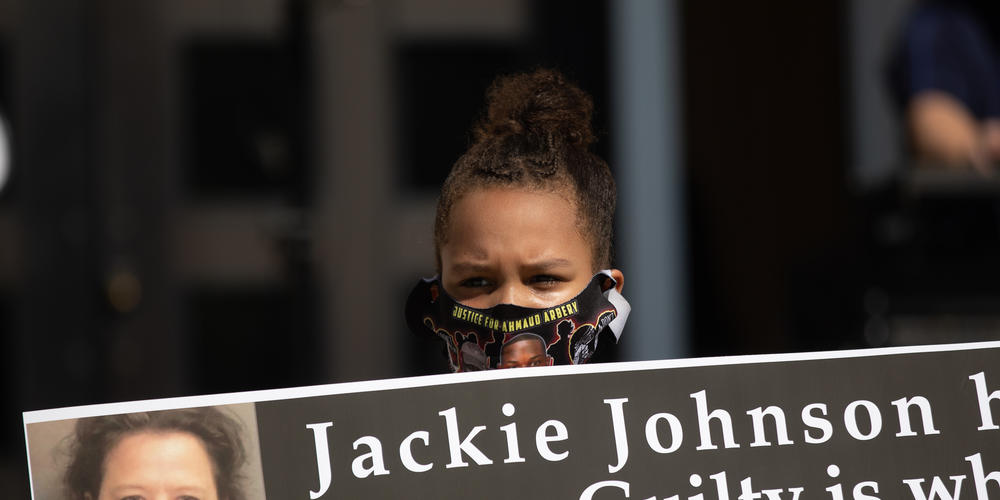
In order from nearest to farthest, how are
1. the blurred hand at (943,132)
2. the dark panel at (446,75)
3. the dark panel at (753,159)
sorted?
the blurred hand at (943,132) < the dark panel at (753,159) < the dark panel at (446,75)

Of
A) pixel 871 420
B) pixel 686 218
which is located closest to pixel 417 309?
pixel 871 420

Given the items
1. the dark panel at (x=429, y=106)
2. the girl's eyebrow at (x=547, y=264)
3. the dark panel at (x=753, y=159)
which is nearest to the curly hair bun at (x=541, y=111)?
the girl's eyebrow at (x=547, y=264)

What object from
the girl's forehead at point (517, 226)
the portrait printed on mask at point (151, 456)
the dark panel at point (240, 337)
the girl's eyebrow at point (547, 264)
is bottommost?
the dark panel at point (240, 337)

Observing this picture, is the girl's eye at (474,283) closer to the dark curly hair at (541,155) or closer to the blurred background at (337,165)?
the dark curly hair at (541,155)

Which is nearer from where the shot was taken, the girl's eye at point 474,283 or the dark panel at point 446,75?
the girl's eye at point 474,283

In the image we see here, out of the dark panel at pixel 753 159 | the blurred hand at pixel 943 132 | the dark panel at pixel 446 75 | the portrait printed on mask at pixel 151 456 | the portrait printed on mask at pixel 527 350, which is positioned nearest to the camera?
the portrait printed on mask at pixel 151 456

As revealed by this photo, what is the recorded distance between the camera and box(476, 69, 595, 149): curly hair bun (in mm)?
1133

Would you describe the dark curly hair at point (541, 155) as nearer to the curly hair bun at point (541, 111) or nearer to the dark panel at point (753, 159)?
the curly hair bun at point (541, 111)

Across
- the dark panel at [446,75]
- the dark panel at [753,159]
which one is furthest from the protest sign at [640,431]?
the dark panel at [446,75]

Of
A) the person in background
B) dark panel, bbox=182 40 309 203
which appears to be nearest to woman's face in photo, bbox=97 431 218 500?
the person in background

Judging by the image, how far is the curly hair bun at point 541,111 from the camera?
113 centimetres

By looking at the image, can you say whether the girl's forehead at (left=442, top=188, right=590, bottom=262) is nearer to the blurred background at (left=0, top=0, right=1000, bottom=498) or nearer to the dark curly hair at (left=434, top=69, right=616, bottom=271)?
the dark curly hair at (left=434, top=69, right=616, bottom=271)

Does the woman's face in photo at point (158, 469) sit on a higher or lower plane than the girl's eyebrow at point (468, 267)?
lower

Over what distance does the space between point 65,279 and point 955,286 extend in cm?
224
